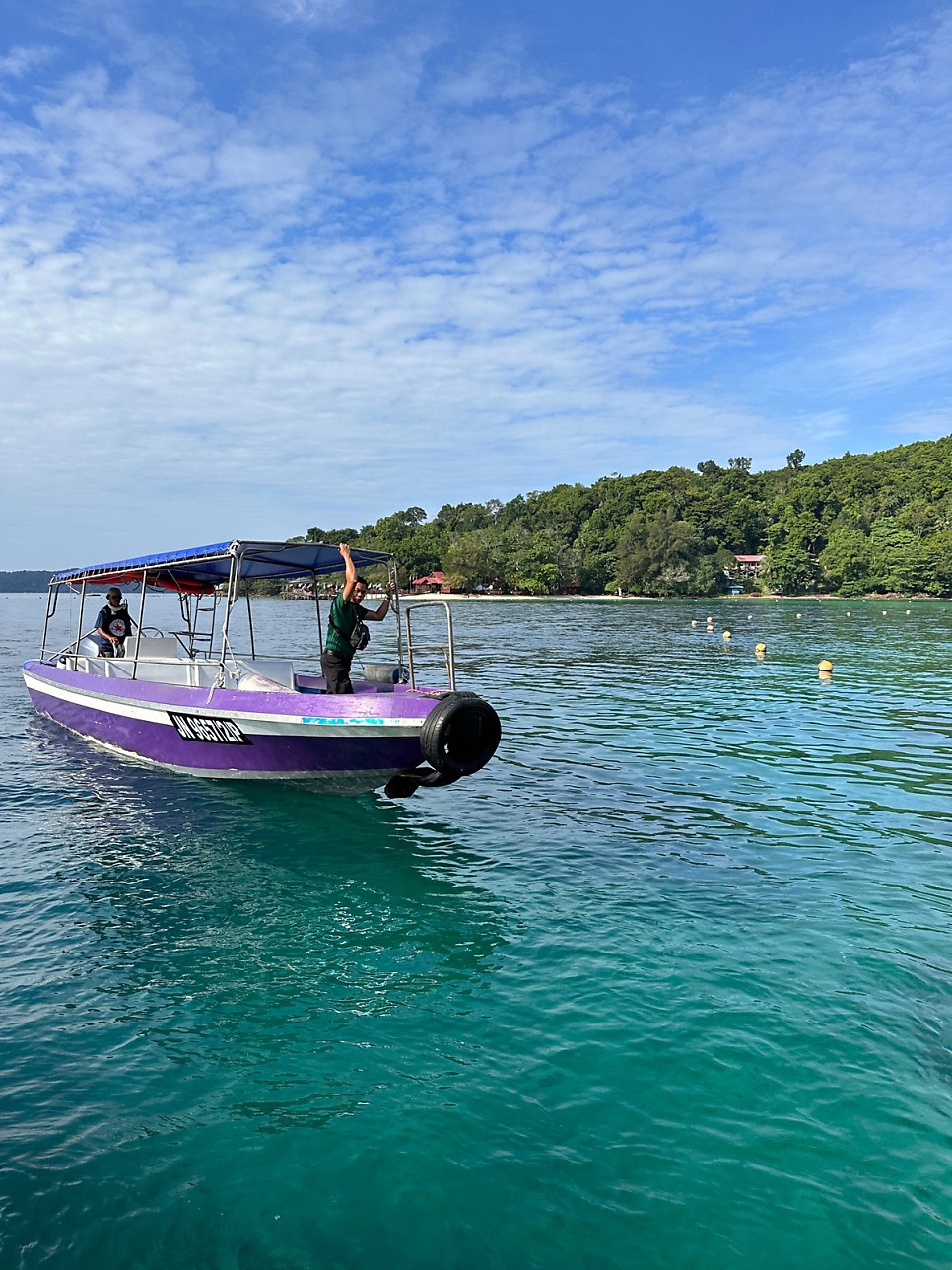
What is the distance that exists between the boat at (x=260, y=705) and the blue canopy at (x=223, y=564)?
0.03 metres

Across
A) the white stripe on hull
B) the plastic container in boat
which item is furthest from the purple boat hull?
the plastic container in boat

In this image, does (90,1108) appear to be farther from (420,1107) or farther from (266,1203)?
(420,1107)

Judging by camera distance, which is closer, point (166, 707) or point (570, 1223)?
point (570, 1223)

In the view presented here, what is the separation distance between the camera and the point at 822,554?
397 feet

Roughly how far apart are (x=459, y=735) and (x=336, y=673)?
2617mm

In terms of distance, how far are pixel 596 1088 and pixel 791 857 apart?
225 inches

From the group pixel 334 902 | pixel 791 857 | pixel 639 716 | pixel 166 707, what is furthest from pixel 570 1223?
pixel 639 716

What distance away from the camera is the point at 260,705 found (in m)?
12.0

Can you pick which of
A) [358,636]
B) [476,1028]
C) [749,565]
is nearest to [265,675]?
[358,636]

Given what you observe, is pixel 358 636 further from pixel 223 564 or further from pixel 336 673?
pixel 223 564

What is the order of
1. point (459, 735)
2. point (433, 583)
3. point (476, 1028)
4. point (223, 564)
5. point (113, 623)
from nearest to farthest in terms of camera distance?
point (476, 1028), point (459, 735), point (223, 564), point (113, 623), point (433, 583)

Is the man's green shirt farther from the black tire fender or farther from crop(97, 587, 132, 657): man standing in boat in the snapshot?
crop(97, 587, 132, 657): man standing in boat

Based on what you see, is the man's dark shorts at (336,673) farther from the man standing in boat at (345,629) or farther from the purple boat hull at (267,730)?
the purple boat hull at (267,730)

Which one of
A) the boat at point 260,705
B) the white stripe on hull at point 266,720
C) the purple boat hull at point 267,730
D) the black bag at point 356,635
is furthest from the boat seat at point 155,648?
the black bag at point 356,635
